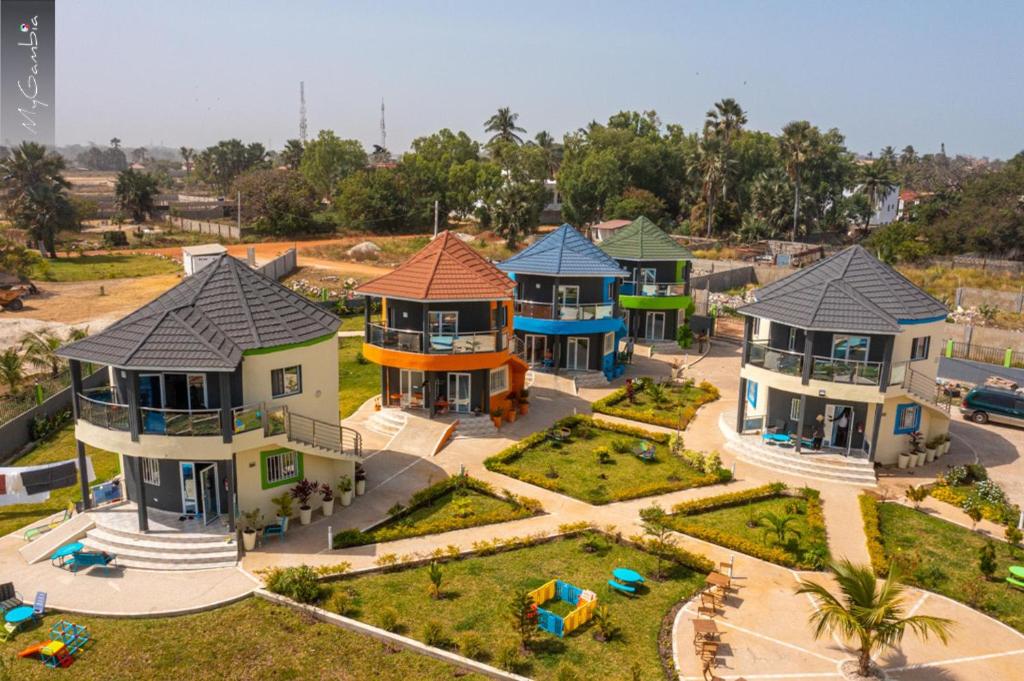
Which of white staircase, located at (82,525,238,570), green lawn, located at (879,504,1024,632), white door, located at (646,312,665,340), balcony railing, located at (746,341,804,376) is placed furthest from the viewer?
white door, located at (646,312,665,340)

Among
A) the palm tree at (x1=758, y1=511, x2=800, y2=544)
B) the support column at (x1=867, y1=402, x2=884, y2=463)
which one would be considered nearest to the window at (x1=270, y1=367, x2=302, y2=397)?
the palm tree at (x1=758, y1=511, x2=800, y2=544)

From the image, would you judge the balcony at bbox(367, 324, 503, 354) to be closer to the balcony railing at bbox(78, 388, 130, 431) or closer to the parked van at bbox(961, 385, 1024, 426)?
the balcony railing at bbox(78, 388, 130, 431)

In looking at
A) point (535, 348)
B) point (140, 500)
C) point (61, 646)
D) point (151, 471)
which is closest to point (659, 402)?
point (535, 348)

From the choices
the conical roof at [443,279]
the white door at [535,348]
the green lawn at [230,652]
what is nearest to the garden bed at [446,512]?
the green lawn at [230,652]

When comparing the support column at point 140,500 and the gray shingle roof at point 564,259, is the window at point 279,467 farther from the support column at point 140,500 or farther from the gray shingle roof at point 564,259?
the gray shingle roof at point 564,259

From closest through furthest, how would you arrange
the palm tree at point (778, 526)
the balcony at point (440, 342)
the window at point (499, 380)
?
the palm tree at point (778, 526), the balcony at point (440, 342), the window at point (499, 380)

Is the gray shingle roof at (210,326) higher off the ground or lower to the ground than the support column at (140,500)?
higher

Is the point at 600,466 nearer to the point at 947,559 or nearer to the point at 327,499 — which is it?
the point at 327,499
